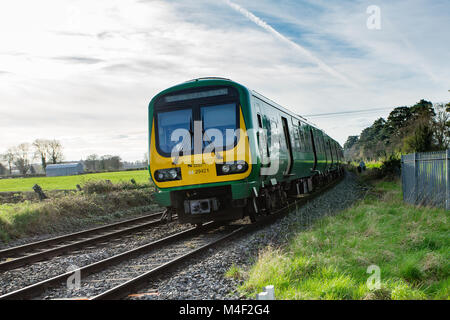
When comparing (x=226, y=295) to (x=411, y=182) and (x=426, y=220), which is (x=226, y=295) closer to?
(x=426, y=220)

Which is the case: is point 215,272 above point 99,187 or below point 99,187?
below

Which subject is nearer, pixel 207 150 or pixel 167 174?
pixel 207 150

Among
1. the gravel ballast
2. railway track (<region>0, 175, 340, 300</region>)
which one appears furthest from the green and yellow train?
the gravel ballast

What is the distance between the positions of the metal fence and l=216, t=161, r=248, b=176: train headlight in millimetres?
4918

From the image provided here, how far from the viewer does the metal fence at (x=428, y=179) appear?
9.68 metres

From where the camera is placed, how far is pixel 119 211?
16.1m

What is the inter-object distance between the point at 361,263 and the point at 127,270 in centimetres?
347

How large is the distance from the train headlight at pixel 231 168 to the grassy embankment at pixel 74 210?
6.41m

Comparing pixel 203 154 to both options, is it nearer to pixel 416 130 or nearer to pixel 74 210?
pixel 74 210

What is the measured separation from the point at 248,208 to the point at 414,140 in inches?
785

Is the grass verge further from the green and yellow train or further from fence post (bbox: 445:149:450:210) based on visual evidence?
fence post (bbox: 445:149:450:210)

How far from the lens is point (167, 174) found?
29.0ft

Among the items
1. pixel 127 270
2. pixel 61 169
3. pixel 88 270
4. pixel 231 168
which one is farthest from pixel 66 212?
pixel 61 169

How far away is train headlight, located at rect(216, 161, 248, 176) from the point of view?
8438 mm
